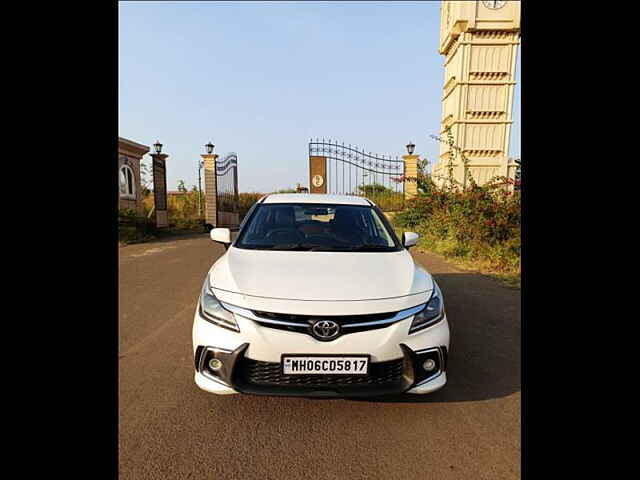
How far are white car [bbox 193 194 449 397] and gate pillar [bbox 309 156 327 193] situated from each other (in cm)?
1221

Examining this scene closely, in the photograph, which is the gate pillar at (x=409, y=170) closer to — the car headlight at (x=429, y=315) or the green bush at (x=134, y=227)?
the green bush at (x=134, y=227)

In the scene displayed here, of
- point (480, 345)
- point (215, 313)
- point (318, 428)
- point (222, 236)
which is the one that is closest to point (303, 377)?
point (318, 428)

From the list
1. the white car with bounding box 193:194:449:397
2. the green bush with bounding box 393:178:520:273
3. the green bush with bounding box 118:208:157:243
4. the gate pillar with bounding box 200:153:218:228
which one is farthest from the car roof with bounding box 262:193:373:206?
the gate pillar with bounding box 200:153:218:228

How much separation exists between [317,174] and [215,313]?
12765mm

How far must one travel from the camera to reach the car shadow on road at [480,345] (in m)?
2.49

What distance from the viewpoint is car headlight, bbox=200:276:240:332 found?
206 cm

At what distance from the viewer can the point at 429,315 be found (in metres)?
2.19

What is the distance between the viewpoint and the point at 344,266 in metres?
2.51

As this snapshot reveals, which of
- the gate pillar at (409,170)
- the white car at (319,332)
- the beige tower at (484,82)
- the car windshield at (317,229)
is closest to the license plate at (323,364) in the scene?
the white car at (319,332)

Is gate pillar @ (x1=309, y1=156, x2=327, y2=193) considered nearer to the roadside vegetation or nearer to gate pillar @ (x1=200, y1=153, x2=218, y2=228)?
gate pillar @ (x1=200, y1=153, x2=218, y2=228)
